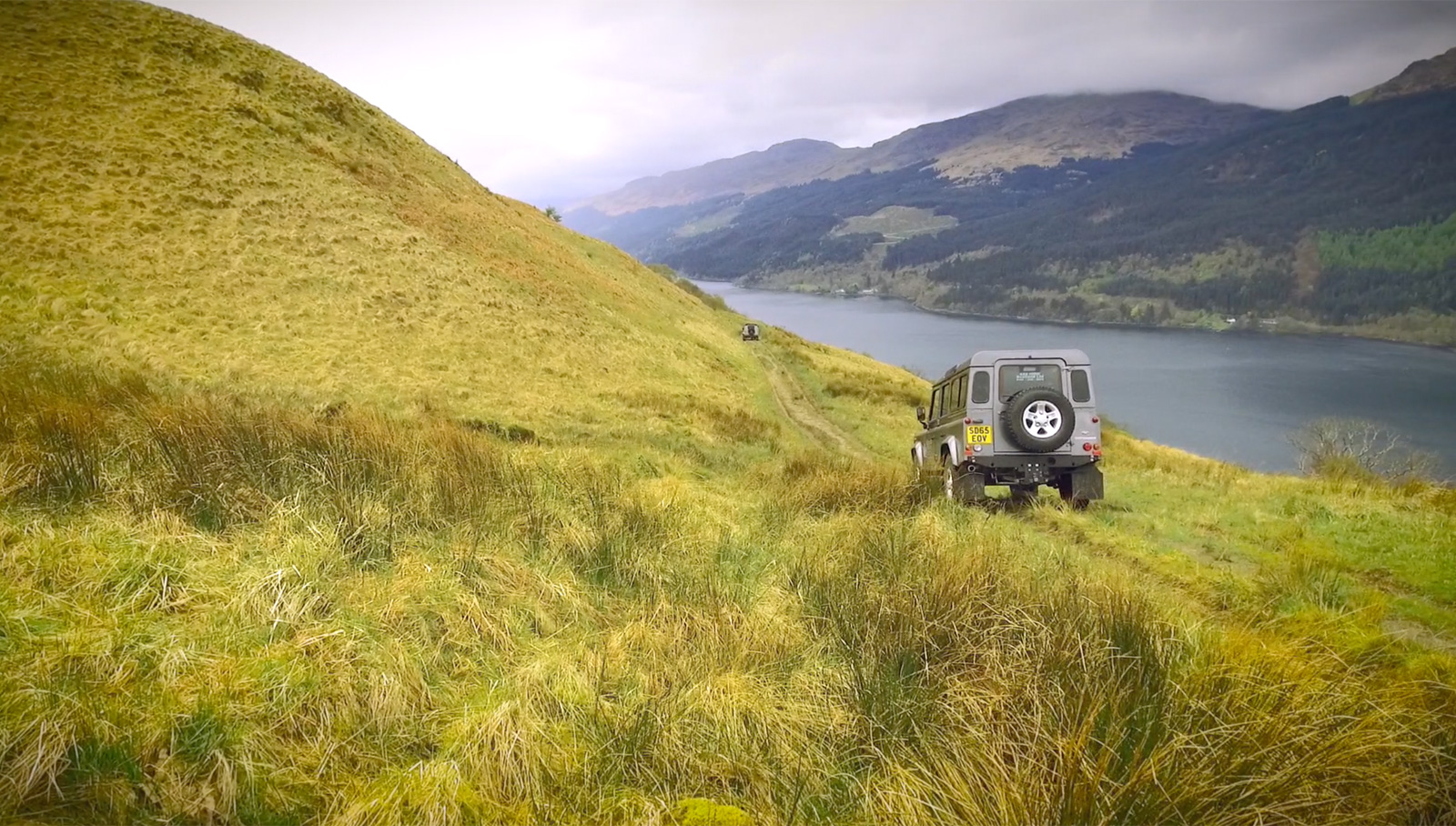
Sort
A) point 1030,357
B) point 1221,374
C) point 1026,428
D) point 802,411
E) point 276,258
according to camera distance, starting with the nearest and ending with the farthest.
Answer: point 1026,428 → point 1030,357 → point 276,258 → point 802,411 → point 1221,374

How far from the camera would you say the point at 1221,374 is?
9569 centimetres

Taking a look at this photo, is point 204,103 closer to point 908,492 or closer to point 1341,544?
point 908,492

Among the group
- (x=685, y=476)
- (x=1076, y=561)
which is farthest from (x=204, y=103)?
(x=1076, y=561)

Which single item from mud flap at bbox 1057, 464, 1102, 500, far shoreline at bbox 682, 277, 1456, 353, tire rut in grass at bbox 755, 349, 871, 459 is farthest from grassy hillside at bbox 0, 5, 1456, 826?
far shoreline at bbox 682, 277, 1456, 353

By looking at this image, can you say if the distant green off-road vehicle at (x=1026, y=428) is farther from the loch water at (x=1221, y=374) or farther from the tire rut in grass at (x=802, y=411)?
the loch water at (x=1221, y=374)

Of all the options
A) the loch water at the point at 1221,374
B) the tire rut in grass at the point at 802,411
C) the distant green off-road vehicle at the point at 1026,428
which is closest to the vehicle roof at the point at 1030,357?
the distant green off-road vehicle at the point at 1026,428

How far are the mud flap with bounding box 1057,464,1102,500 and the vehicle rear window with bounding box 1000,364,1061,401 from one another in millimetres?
1359

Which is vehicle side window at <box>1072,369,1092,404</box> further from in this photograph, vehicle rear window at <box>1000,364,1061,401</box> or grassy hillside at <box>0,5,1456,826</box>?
grassy hillside at <box>0,5,1456,826</box>

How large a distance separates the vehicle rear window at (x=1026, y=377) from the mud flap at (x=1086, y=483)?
136 centimetres

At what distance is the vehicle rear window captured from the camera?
39.1 feet

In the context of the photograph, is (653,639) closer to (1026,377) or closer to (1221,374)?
(1026,377)

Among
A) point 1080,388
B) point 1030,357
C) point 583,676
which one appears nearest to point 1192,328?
point 1080,388

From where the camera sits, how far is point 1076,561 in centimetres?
703

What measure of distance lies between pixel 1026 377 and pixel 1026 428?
43.8 inches
